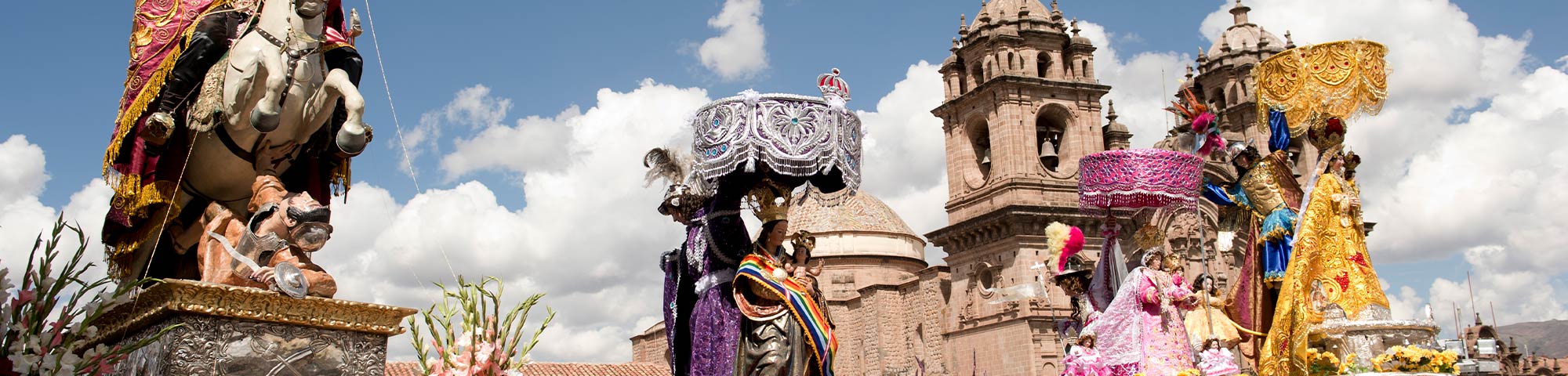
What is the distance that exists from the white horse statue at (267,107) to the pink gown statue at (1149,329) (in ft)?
20.2

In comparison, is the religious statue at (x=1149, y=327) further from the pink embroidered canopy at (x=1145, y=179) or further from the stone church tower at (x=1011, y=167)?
the stone church tower at (x=1011, y=167)

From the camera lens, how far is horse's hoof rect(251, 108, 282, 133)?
424cm

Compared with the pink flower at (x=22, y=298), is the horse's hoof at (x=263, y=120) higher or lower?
higher

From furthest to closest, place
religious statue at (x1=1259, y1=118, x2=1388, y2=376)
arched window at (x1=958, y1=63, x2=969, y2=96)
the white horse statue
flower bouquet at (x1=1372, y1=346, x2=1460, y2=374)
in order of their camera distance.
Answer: arched window at (x1=958, y1=63, x2=969, y2=96) < religious statue at (x1=1259, y1=118, x2=1388, y2=376) < flower bouquet at (x1=1372, y1=346, x2=1460, y2=374) < the white horse statue

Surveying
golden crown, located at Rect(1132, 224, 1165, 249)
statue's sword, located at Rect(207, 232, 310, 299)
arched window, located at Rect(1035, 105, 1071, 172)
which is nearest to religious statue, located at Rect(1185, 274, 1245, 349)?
golden crown, located at Rect(1132, 224, 1165, 249)

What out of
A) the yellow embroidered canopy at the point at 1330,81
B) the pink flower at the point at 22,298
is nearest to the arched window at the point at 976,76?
the yellow embroidered canopy at the point at 1330,81

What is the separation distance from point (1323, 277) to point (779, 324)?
468 centimetres

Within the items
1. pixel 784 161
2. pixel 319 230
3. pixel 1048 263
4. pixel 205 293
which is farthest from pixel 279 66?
pixel 1048 263

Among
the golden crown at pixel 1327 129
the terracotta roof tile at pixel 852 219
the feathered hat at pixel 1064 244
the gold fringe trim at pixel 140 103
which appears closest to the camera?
the gold fringe trim at pixel 140 103

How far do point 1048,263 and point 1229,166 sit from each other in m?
16.0

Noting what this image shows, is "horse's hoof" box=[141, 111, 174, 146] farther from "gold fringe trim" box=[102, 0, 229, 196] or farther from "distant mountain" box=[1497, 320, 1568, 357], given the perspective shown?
"distant mountain" box=[1497, 320, 1568, 357]

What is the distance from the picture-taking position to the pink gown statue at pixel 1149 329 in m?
8.76

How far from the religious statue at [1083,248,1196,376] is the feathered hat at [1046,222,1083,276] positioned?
1.86 metres

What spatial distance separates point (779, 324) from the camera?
599cm
